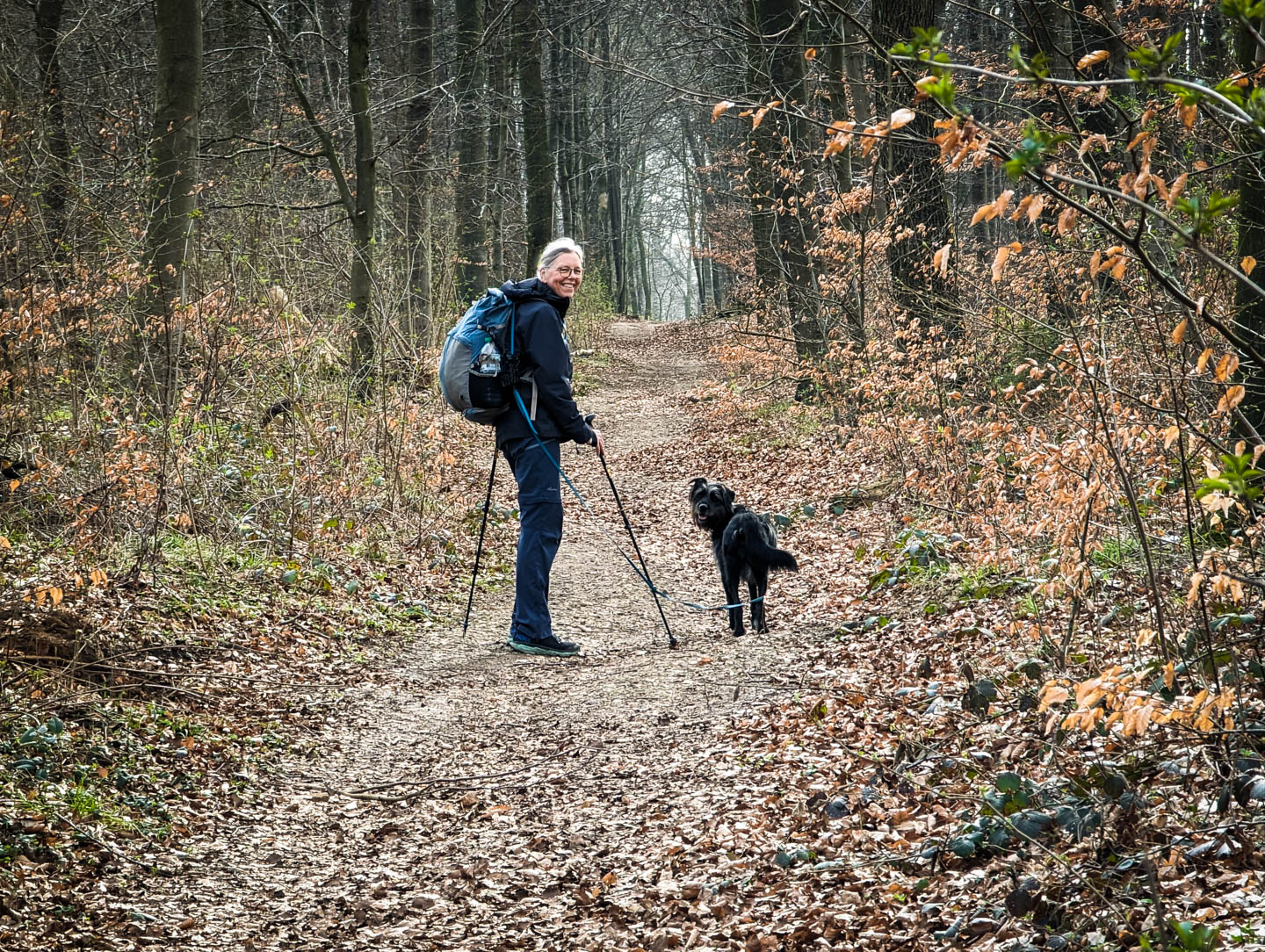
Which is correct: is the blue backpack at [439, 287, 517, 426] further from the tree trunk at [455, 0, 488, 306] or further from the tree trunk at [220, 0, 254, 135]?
the tree trunk at [455, 0, 488, 306]

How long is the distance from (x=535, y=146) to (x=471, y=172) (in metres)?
1.75

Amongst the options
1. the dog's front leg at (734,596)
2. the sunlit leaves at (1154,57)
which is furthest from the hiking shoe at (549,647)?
the sunlit leaves at (1154,57)

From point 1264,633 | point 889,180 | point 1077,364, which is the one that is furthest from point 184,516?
point 889,180

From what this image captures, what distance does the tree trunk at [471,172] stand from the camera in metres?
18.0

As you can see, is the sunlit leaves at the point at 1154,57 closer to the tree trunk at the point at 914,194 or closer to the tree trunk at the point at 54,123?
the tree trunk at the point at 54,123

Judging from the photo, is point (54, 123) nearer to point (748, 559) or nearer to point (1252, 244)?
point (748, 559)

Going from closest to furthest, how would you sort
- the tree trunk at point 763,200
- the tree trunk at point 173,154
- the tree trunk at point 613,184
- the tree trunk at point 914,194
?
the tree trunk at point 173,154
the tree trunk at point 914,194
the tree trunk at point 763,200
the tree trunk at point 613,184

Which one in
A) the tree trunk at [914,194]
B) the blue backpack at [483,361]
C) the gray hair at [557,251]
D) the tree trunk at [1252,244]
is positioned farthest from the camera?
the tree trunk at [914,194]

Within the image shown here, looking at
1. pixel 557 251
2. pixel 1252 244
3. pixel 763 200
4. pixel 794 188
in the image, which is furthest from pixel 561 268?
pixel 763 200

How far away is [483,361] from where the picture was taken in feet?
21.2

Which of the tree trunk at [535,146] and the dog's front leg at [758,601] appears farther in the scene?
the tree trunk at [535,146]

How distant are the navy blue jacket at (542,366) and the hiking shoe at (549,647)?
4.64ft

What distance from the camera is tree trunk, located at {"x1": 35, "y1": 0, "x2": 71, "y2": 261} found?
7.44 metres

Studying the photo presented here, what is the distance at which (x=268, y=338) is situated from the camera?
320 inches
